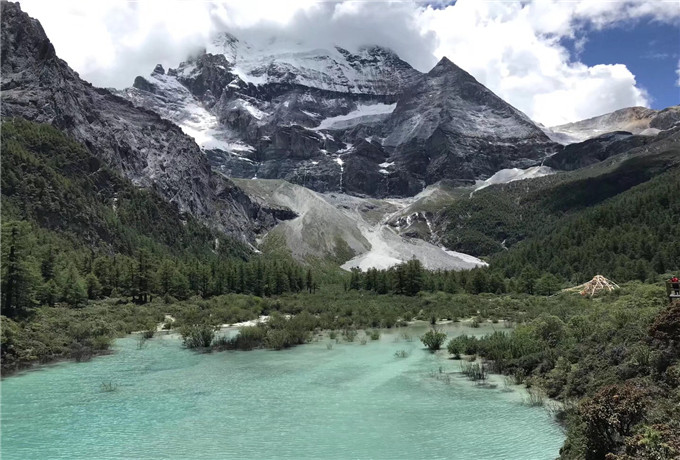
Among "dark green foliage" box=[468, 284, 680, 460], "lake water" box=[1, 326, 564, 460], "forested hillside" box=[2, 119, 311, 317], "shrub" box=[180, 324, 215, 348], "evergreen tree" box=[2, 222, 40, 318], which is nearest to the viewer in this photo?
"dark green foliage" box=[468, 284, 680, 460]

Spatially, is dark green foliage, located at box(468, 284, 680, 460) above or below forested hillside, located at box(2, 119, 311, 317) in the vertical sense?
below

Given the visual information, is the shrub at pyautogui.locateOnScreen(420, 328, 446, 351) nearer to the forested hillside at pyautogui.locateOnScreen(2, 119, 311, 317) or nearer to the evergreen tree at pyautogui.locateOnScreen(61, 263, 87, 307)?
the forested hillside at pyautogui.locateOnScreen(2, 119, 311, 317)

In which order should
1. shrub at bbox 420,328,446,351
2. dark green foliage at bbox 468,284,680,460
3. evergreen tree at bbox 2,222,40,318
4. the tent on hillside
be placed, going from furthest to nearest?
the tent on hillside
evergreen tree at bbox 2,222,40,318
shrub at bbox 420,328,446,351
dark green foliage at bbox 468,284,680,460

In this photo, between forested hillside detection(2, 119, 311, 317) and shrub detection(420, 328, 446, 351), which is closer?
shrub detection(420, 328, 446, 351)

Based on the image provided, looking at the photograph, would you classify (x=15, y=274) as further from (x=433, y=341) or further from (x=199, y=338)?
(x=433, y=341)

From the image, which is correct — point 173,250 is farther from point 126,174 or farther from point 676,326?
point 676,326

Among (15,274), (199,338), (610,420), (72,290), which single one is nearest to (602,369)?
(610,420)

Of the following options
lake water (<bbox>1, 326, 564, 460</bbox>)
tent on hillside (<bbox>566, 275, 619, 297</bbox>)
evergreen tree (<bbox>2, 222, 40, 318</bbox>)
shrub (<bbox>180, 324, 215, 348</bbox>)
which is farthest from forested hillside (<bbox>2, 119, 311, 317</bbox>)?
tent on hillside (<bbox>566, 275, 619, 297</bbox>)

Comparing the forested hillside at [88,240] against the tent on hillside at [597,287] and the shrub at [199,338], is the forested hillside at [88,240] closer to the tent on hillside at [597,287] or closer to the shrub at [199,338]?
the shrub at [199,338]
